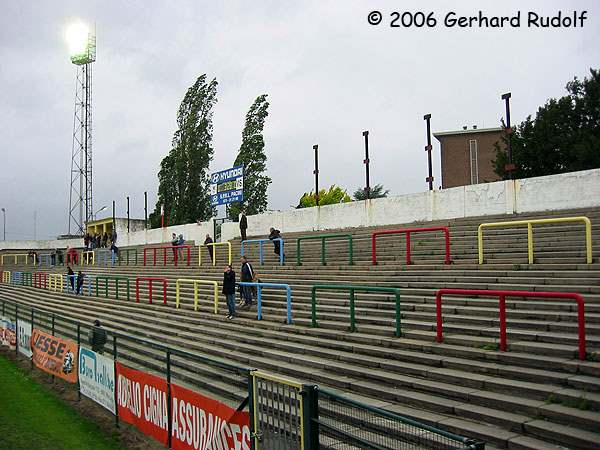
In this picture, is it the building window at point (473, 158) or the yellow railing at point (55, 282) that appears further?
the building window at point (473, 158)

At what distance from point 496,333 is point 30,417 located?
27.8ft

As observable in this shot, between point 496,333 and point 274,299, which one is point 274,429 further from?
point 274,299

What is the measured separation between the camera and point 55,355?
1284 centimetres

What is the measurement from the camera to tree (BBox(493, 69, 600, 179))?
3228 cm

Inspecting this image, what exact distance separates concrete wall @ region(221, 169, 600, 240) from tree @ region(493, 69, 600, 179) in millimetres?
12629

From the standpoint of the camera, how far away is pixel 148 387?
27.7ft

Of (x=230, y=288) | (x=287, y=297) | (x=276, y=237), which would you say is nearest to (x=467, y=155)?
(x=276, y=237)

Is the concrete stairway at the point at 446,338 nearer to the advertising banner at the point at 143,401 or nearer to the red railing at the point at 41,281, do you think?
the advertising banner at the point at 143,401

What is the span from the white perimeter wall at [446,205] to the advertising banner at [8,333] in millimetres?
13021

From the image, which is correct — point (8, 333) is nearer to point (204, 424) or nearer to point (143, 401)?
point (143, 401)

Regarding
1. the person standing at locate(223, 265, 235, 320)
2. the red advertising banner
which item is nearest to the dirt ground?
the red advertising banner

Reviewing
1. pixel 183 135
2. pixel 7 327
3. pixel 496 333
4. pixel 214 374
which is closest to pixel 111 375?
pixel 214 374

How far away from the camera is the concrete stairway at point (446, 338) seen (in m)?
6.57

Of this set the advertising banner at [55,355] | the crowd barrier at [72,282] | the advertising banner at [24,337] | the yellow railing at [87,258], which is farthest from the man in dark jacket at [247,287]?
the yellow railing at [87,258]
